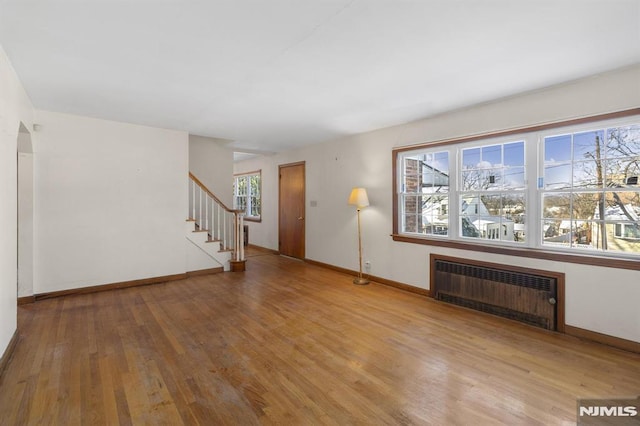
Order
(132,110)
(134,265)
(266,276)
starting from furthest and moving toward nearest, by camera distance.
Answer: (266,276)
(134,265)
(132,110)

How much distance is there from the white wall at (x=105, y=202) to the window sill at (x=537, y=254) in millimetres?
3999

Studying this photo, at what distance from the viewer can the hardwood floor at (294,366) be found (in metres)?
1.94

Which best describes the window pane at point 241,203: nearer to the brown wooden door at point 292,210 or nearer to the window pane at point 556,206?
the brown wooden door at point 292,210

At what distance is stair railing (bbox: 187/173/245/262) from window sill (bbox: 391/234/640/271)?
122 inches

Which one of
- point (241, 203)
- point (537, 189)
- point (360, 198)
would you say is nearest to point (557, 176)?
point (537, 189)

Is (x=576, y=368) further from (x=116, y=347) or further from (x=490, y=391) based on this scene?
(x=116, y=347)

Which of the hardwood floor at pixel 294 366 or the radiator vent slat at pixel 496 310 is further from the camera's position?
the radiator vent slat at pixel 496 310

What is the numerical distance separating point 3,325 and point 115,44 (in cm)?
247

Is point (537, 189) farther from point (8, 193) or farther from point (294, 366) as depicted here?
point (8, 193)

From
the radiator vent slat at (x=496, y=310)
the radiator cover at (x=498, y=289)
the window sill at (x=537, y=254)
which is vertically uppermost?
the window sill at (x=537, y=254)

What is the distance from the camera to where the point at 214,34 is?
2.21 meters

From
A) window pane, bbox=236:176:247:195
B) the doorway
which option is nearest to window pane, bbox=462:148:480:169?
the doorway

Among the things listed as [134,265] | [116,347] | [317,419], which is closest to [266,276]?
[134,265]

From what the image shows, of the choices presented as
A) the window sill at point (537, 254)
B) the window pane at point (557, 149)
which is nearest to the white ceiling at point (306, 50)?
the window pane at point (557, 149)
